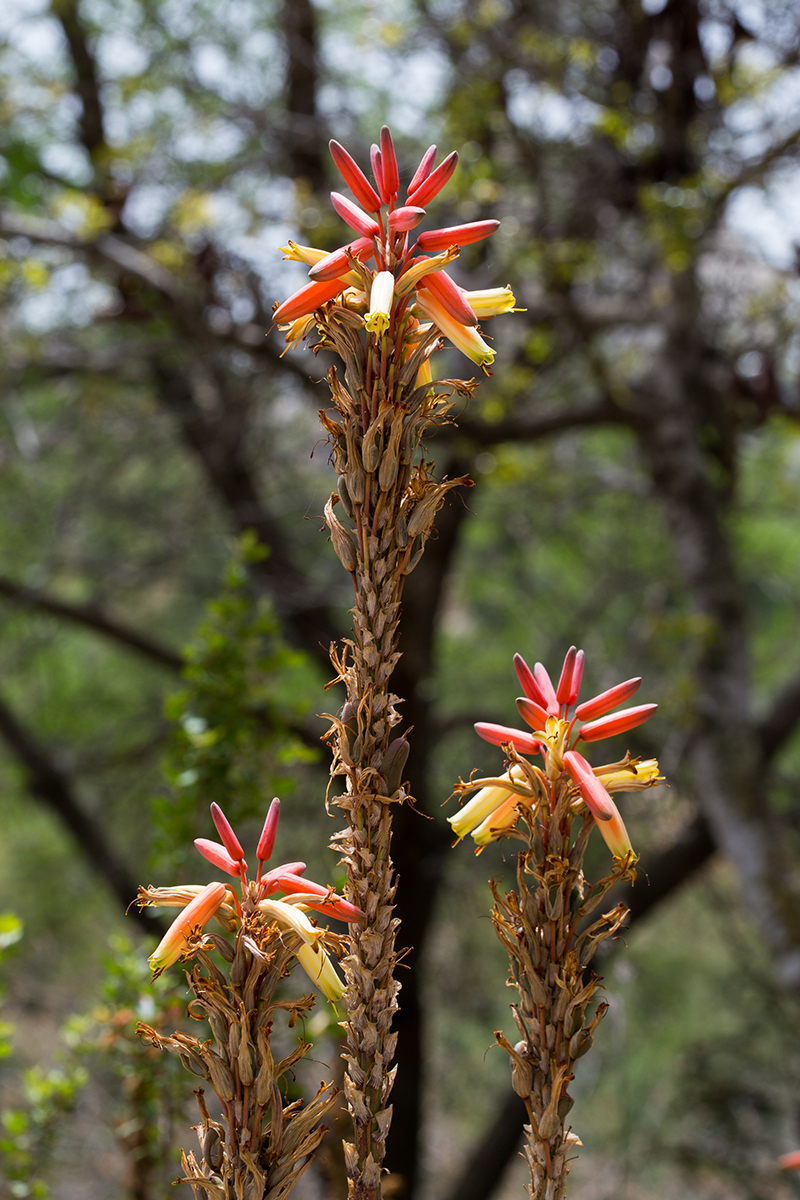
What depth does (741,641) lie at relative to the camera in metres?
5.46

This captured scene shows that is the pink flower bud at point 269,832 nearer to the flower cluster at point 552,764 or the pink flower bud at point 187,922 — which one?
the pink flower bud at point 187,922

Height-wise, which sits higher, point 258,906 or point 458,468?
point 458,468

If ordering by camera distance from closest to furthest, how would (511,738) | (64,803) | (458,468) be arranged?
1. (511,738)
2. (458,468)
3. (64,803)

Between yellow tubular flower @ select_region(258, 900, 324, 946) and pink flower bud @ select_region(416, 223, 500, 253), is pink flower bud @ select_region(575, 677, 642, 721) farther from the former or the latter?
pink flower bud @ select_region(416, 223, 500, 253)

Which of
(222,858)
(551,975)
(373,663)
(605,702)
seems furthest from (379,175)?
(551,975)

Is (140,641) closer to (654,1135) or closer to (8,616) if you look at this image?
(8,616)

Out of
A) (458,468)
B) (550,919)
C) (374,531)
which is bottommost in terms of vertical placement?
(550,919)

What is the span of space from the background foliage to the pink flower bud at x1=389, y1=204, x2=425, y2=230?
1.84 meters

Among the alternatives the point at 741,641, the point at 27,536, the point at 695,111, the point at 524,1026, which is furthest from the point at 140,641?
the point at 524,1026

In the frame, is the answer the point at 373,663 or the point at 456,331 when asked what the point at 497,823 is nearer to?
the point at 373,663

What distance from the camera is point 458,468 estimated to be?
5.23 m

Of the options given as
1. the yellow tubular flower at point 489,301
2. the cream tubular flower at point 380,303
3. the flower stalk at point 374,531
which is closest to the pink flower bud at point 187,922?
the flower stalk at point 374,531

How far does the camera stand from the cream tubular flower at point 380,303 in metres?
0.91

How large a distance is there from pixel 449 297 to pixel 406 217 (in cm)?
9
